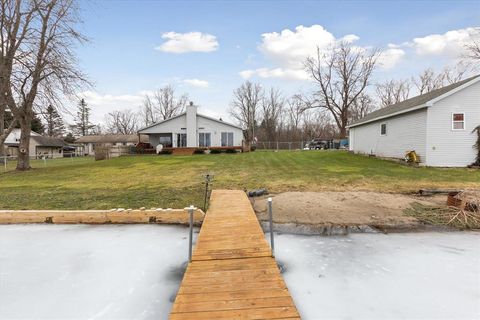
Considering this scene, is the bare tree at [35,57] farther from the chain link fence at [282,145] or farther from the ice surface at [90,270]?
the chain link fence at [282,145]

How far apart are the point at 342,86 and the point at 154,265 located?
112ft

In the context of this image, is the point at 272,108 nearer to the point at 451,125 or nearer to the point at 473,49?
the point at 473,49

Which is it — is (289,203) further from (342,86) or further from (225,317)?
(342,86)

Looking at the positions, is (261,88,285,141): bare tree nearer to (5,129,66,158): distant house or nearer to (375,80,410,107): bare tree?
(375,80,410,107): bare tree

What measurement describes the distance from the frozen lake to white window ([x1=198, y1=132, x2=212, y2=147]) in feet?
65.1

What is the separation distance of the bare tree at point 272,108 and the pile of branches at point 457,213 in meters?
38.6

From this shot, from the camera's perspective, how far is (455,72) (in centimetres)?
3272

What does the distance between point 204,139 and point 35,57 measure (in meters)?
13.0

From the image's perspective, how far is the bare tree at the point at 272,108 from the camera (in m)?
44.7

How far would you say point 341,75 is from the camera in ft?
113

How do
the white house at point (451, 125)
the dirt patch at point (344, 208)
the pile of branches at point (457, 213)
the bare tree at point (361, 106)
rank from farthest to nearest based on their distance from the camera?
the bare tree at point (361, 106), the white house at point (451, 125), the dirt patch at point (344, 208), the pile of branches at point (457, 213)

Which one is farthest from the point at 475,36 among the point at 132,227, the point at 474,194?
the point at 132,227

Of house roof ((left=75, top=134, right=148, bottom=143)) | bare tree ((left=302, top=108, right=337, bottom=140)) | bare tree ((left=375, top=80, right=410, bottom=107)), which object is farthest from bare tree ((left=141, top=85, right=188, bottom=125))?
bare tree ((left=375, top=80, right=410, bottom=107))

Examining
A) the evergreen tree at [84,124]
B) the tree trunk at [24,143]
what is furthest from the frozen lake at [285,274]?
the evergreen tree at [84,124]
